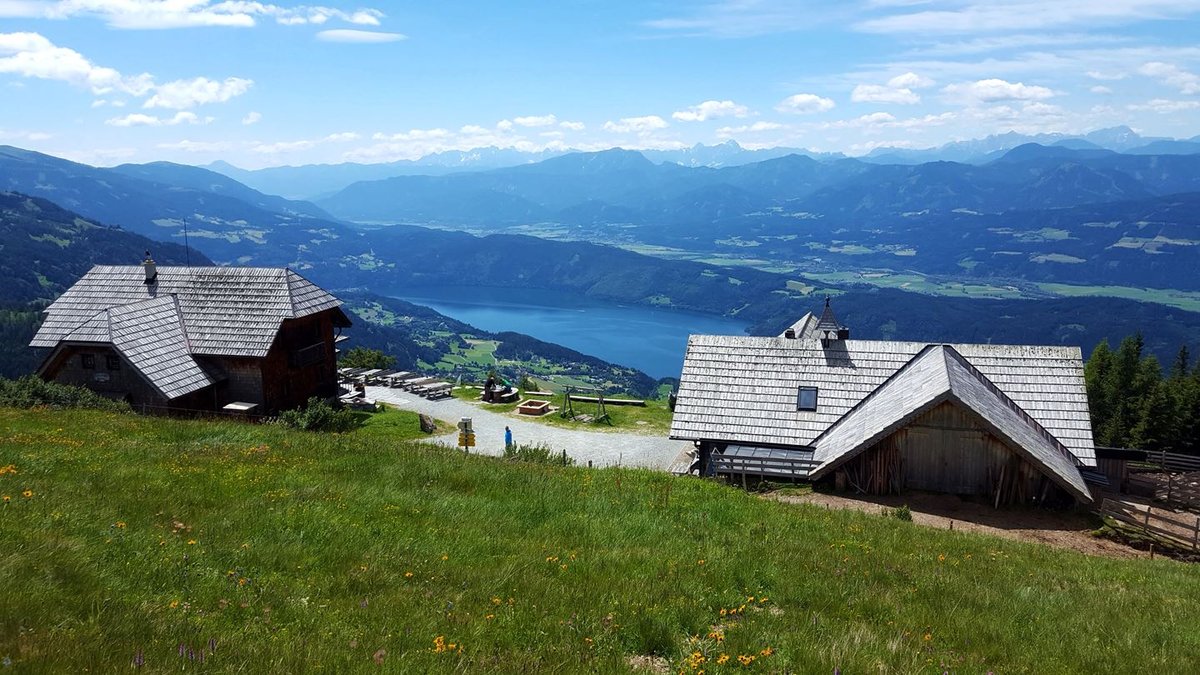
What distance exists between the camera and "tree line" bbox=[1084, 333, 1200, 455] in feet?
193

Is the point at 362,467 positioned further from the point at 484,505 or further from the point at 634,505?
the point at 634,505

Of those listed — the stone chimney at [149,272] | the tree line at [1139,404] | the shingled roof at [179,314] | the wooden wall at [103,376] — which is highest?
the stone chimney at [149,272]

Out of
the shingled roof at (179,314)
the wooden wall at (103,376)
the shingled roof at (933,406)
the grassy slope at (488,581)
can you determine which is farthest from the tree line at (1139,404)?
the wooden wall at (103,376)

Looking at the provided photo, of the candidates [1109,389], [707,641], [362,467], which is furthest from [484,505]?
[1109,389]

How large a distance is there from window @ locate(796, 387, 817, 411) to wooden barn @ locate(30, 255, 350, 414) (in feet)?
87.0

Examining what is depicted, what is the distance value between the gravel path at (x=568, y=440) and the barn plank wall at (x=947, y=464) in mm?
9760

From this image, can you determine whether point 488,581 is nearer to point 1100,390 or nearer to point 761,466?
point 761,466

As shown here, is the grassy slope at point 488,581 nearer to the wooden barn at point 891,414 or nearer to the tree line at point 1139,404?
the wooden barn at point 891,414

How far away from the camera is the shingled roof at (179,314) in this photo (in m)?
34.5

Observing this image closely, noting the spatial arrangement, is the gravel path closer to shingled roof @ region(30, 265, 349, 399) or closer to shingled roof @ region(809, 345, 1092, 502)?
shingled roof @ region(809, 345, 1092, 502)

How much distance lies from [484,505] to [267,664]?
23.8ft

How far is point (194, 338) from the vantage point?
3762 centimetres

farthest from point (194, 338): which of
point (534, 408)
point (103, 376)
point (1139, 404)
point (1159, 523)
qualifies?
point (1139, 404)

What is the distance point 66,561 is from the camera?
6.60m
